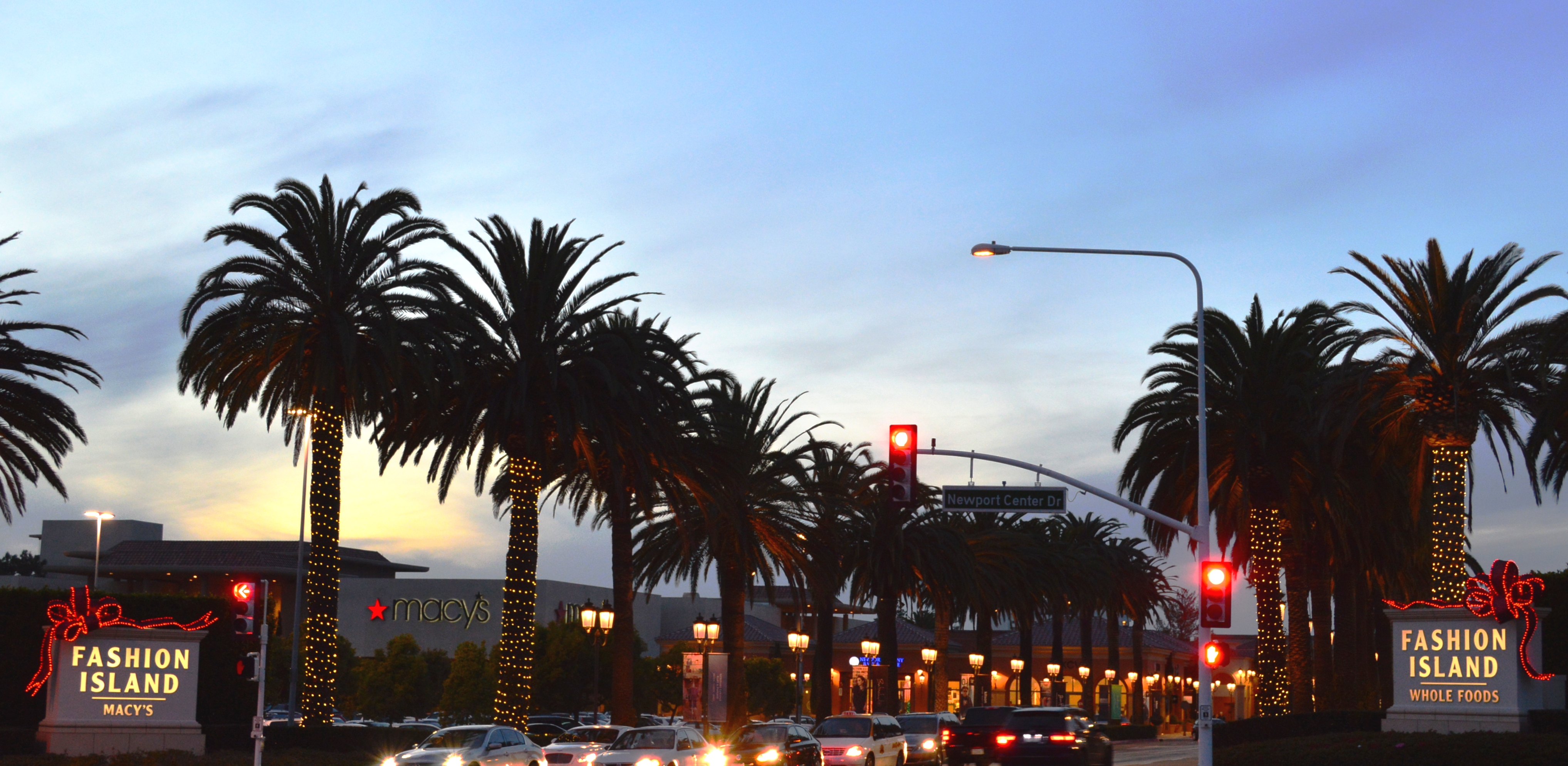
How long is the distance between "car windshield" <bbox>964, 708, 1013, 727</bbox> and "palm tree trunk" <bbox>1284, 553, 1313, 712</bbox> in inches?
400

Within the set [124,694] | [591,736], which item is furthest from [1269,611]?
[124,694]

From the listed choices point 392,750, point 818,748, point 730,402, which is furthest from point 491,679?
point 818,748

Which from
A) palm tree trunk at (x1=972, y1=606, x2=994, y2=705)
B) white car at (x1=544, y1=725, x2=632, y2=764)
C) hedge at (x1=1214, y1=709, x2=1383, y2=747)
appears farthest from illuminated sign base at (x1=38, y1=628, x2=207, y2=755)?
palm tree trunk at (x1=972, y1=606, x2=994, y2=705)

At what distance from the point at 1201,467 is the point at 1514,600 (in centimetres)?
634

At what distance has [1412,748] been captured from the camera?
28.1m

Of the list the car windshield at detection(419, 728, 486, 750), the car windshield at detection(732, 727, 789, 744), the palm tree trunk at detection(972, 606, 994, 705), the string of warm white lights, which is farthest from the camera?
the palm tree trunk at detection(972, 606, 994, 705)

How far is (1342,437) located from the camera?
35156mm

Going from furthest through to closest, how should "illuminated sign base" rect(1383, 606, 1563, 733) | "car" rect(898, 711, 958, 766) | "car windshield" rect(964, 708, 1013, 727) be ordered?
1. "car" rect(898, 711, 958, 766)
2. "car windshield" rect(964, 708, 1013, 727)
3. "illuminated sign base" rect(1383, 606, 1563, 733)

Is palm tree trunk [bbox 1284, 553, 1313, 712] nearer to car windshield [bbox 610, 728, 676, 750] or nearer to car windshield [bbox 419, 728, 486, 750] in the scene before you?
car windshield [bbox 610, 728, 676, 750]

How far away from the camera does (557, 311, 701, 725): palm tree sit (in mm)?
38000

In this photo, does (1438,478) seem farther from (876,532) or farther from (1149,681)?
(1149,681)

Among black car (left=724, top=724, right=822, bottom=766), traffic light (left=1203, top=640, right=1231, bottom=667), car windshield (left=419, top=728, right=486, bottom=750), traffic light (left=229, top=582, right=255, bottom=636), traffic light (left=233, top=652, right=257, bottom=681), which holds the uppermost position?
traffic light (left=229, top=582, right=255, bottom=636)

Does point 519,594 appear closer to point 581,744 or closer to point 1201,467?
point 581,744

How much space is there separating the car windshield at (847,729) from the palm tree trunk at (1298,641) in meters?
14.4
